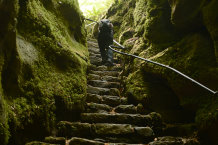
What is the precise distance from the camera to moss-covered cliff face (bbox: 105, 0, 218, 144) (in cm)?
372

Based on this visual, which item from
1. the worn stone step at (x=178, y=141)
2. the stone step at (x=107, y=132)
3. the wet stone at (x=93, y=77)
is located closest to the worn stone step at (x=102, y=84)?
the wet stone at (x=93, y=77)

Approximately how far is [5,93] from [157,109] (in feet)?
11.2

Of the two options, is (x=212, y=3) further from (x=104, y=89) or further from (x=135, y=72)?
(x=104, y=89)

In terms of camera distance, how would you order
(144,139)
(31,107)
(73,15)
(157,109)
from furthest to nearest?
(73,15)
(157,109)
(144,139)
(31,107)

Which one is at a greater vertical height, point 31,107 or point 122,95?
point 122,95

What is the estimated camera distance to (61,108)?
378 cm

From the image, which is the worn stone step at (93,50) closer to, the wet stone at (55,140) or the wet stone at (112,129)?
the wet stone at (112,129)

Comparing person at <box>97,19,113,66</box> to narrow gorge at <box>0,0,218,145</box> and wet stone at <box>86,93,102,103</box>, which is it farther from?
wet stone at <box>86,93,102,103</box>

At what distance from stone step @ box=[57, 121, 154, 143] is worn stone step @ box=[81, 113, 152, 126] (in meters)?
0.31

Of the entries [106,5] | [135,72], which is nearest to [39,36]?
[135,72]

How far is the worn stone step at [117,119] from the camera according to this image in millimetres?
4141

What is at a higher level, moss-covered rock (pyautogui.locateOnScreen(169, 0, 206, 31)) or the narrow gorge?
→ moss-covered rock (pyautogui.locateOnScreen(169, 0, 206, 31))

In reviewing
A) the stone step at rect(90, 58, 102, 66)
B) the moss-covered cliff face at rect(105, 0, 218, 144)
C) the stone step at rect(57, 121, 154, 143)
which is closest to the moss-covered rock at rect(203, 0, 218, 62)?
the moss-covered cliff face at rect(105, 0, 218, 144)

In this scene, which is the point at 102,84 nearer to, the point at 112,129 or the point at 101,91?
the point at 101,91
